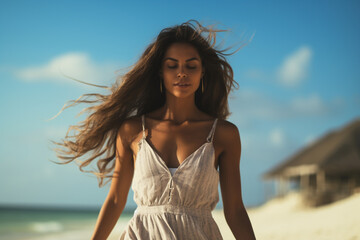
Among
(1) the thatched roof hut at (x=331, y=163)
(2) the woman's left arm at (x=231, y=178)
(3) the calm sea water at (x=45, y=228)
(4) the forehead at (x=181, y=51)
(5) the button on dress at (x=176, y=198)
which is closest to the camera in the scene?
(5) the button on dress at (x=176, y=198)

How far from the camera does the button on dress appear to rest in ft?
9.78

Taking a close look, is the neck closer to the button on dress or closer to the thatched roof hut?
the button on dress

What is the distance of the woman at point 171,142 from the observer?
3.03 meters

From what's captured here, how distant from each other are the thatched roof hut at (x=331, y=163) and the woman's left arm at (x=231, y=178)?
972 inches

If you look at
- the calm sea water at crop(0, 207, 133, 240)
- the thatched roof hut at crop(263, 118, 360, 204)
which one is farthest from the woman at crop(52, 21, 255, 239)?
the thatched roof hut at crop(263, 118, 360, 204)

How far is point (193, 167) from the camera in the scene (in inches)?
120

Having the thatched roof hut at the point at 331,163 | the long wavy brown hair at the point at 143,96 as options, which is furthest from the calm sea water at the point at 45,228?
the long wavy brown hair at the point at 143,96

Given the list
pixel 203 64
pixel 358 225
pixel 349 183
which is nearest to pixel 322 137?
pixel 349 183

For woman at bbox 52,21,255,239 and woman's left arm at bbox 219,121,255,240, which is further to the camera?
woman's left arm at bbox 219,121,255,240

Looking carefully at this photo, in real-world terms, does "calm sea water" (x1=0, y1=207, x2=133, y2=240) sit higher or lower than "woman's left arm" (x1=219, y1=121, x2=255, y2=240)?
lower

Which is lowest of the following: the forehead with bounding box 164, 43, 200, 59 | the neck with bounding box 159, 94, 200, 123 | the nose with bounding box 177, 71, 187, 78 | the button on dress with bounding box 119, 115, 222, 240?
the button on dress with bounding box 119, 115, 222, 240

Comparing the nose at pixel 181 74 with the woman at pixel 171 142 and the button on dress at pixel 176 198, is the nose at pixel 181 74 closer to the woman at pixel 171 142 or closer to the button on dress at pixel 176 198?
the woman at pixel 171 142

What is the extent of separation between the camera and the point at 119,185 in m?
3.32

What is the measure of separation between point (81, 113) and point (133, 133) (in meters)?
0.50
